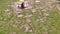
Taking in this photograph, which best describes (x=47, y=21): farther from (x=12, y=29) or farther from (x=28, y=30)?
(x=12, y=29)

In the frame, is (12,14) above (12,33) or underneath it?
above

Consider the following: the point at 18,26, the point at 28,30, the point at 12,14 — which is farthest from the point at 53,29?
the point at 12,14

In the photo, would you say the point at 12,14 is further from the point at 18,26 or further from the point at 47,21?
the point at 47,21

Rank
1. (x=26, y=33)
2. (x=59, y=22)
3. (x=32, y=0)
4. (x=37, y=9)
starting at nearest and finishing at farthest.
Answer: (x=26, y=33)
(x=59, y=22)
(x=37, y=9)
(x=32, y=0)

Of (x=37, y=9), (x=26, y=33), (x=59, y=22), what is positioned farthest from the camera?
(x=37, y=9)

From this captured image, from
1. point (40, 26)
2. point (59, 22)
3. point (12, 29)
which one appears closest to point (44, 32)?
point (40, 26)

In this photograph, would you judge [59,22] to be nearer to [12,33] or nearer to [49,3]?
[49,3]

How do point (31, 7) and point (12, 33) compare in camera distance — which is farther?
point (31, 7)

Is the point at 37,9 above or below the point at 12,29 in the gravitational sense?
above

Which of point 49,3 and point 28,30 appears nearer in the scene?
point 28,30
